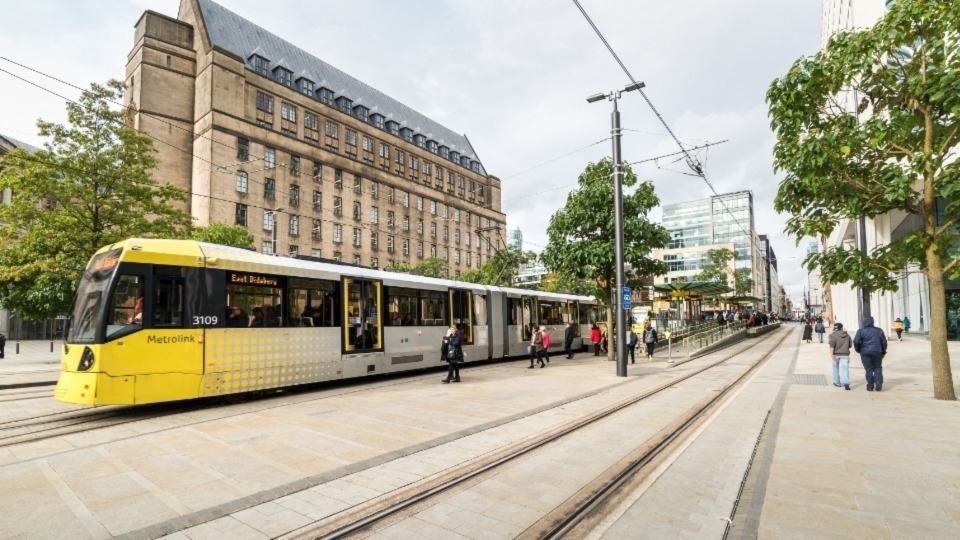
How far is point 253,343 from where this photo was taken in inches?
408

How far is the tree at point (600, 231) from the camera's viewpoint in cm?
1875

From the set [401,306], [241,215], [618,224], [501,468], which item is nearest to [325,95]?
[241,215]

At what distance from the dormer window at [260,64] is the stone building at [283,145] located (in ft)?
0.37

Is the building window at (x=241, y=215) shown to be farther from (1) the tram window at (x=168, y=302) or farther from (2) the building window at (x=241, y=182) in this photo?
(1) the tram window at (x=168, y=302)

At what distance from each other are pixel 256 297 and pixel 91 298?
2785 mm

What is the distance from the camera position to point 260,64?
49.5m

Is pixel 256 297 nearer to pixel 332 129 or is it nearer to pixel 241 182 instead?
pixel 241 182

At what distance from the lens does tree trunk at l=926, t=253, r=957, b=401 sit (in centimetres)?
929

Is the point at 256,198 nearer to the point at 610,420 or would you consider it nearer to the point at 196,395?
the point at 196,395

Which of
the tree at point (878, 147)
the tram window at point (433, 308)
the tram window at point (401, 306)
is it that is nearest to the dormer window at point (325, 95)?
the tram window at point (433, 308)

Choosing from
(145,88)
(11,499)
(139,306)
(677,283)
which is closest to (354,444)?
(11,499)

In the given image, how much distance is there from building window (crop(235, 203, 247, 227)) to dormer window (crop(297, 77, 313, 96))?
662 inches

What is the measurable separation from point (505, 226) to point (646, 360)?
208ft

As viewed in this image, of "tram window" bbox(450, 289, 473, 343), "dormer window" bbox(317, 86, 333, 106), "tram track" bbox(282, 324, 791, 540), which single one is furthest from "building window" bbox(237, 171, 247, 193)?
"tram track" bbox(282, 324, 791, 540)
